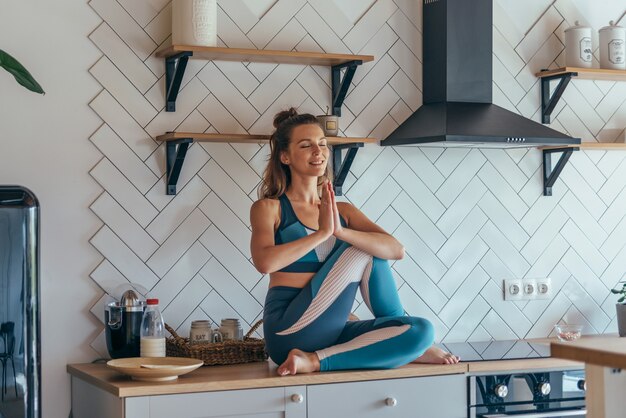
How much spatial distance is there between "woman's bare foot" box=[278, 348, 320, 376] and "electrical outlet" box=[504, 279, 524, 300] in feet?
3.93

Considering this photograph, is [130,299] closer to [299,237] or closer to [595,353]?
[299,237]

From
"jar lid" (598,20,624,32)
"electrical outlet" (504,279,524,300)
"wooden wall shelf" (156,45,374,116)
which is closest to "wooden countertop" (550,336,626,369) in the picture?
"wooden wall shelf" (156,45,374,116)

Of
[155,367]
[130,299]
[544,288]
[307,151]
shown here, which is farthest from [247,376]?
[544,288]

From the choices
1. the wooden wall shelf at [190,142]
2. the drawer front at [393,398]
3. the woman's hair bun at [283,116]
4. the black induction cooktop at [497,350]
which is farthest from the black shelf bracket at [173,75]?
the black induction cooktop at [497,350]

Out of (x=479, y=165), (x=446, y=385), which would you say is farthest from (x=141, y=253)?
(x=479, y=165)

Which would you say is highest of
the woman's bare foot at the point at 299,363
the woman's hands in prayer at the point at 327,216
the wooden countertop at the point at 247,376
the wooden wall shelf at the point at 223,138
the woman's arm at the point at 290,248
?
the wooden wall shelf at the point at 223,138

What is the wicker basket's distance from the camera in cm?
309

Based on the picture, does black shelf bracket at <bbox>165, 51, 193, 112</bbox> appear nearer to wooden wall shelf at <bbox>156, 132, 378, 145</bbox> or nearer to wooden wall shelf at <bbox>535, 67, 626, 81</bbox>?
wooden wall shelf at <bbox>156, 132, 378, 145</bbox>

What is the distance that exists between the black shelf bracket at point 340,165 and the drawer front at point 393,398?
2.84 ft

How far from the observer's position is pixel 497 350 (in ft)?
11.5

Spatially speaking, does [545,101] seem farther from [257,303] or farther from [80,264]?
[80,264]

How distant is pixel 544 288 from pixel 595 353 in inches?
93.9

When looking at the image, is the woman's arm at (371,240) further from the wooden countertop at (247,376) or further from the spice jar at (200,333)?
the spice jar at (200,333)

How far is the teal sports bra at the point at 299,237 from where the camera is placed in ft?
10.2
